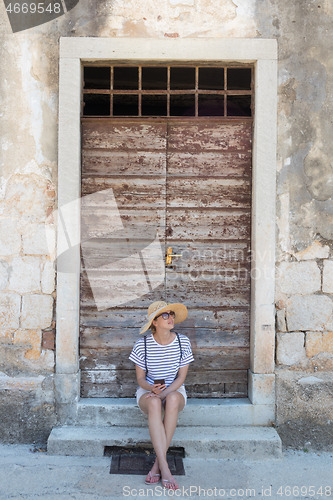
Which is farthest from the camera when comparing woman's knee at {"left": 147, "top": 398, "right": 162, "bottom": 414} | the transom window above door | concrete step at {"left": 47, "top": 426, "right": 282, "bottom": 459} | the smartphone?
the transom window above door

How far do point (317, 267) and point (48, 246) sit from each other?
253cm

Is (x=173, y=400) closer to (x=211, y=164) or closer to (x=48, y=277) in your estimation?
(x=48, y=277)

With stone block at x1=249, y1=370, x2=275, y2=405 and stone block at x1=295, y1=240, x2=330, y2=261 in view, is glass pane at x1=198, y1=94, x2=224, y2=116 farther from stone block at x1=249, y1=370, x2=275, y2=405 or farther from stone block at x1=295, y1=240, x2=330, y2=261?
stone block at x1=249, y1=370, x2=275, y2=405

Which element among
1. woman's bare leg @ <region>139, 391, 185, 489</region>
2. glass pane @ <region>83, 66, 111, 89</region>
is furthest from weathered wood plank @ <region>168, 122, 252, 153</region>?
woman's bare leg @ <region>139, 391, 185, 489</region>

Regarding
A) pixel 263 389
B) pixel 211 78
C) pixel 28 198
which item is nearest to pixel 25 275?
pixel 28 198

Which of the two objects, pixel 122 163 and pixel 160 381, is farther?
pixel 122 163

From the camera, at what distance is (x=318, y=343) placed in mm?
4203

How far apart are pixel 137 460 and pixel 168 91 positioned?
132 inches

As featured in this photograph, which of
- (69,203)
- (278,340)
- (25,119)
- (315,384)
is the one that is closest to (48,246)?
(69,203)

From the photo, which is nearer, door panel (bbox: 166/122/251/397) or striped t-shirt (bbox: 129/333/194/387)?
striped t-shirt (bbox: 129/333/194/387)

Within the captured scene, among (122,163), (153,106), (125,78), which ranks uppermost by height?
(125,78)

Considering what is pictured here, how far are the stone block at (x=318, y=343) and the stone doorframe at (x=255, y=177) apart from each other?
1.13 ft

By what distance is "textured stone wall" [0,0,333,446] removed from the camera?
4.14 metres

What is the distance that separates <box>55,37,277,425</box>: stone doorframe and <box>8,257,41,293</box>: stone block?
23 cm
